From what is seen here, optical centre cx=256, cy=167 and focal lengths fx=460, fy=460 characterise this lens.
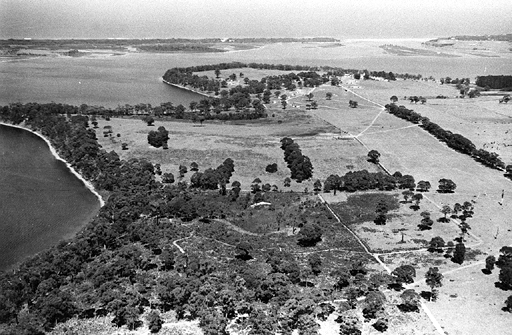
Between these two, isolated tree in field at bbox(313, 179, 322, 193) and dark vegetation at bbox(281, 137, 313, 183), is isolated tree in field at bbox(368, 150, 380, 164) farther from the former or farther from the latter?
isolated tree in field at bbox(313, 179, 322, 193)

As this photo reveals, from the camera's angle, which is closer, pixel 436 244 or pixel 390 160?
pixel 436 244

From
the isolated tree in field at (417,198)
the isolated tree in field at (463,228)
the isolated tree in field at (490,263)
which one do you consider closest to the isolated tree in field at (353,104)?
the isolated tree in field at (417,198)

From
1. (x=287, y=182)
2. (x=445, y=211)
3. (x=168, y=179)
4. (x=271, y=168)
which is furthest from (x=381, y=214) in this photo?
(x=168, y=179)

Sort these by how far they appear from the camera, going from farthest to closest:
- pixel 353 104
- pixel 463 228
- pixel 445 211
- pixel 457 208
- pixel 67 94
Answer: pixel 67 94 < pixel 353 104 < pixel 457 208 < pixel 445 211 < pixel 463 228

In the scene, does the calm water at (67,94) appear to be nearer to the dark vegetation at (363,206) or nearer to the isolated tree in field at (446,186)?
the dark vegetation at (363,206)

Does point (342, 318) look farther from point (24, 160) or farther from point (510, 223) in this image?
point (24, 160)

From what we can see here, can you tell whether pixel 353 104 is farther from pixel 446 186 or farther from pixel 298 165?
pixel 446 186
